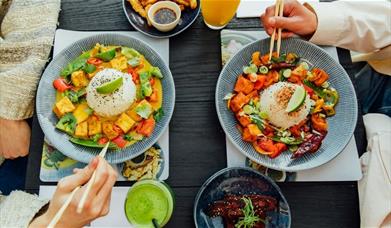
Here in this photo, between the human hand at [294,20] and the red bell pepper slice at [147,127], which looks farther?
the human hand at [294,20]

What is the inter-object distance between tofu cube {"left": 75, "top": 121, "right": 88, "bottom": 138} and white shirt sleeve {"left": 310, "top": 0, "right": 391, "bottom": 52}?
3.46 feet

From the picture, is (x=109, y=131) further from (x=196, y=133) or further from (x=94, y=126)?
(x=196, y=133)

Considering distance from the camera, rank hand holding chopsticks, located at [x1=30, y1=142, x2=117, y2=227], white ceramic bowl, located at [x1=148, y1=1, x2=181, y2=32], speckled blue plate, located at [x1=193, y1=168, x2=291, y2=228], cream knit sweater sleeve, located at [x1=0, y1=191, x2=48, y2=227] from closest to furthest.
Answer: hand holding chopsticks, located at [x1=30, y1=142, x2=117, y2=227], cream knit sweater sleeve, located at [x1=0, y1=191, x2=48, y2=227], speckled blue plate, located at [x1=193, y1=168, x2=291, y2=228], white ceramic bowl, located at [x1=148, y1=1, x2=181, y2=32]

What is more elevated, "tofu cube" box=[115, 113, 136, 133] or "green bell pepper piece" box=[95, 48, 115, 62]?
"green bell pepper piece" box=[95, 48, 115, 62]

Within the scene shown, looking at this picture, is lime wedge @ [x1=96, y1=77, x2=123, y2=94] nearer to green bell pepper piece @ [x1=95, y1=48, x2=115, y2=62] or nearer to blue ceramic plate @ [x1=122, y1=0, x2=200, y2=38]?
green bell pepper piece @ [x1=95, y1=48, x2=115, y2=62]

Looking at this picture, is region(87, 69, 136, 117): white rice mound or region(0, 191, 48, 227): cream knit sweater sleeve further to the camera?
region(87, 69, 136, 117): white rice mound

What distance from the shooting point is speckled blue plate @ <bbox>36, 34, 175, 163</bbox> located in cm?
165

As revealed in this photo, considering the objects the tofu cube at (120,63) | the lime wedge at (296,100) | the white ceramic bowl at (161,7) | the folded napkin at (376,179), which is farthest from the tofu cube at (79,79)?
the folded napkin at (376,179)

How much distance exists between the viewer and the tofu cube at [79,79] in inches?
68.2

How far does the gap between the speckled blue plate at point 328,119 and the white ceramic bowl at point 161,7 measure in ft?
1.01

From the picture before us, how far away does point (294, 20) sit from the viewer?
1.81 m

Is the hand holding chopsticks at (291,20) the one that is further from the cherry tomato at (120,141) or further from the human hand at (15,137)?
the human hand at (15,137)

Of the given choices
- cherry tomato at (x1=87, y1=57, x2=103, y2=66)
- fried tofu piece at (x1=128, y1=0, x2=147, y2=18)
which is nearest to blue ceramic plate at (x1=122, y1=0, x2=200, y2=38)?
fried tofu piece at (x1=128, y1=0, x2=147, y2=18)

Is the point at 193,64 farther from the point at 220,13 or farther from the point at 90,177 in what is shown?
the point at 90,177
